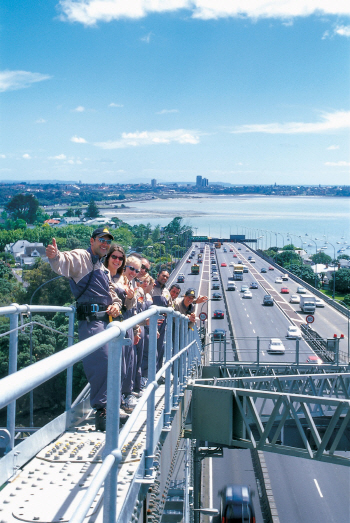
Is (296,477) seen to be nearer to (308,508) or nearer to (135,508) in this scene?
(308,508)

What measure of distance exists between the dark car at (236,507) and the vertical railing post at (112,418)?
18.0 metres

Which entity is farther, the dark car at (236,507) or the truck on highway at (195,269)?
the truck on highway at (195,269)

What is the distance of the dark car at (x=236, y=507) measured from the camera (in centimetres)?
1819

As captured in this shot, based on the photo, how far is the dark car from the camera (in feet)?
59.7

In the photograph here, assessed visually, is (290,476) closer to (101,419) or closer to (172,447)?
(172,447)

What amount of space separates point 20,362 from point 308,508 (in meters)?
16.1

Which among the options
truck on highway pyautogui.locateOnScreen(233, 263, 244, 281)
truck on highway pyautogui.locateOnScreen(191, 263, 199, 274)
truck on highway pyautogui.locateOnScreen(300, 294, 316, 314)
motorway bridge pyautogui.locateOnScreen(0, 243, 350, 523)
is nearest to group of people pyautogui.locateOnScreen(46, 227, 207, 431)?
motorway bridge pyautogui.locateOnScreen(0, 243, 350, 523)

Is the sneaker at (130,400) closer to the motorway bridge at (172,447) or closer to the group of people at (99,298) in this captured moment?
the group of people at (99,298)

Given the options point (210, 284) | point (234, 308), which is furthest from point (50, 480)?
point (210, 284)

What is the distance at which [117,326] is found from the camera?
6.40ft

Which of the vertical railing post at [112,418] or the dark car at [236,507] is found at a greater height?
the vertical railing post at [112,418]

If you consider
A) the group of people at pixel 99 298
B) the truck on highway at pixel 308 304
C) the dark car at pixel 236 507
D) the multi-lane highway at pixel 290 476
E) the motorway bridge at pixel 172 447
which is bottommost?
the multi-lane highway at pixel 290 476

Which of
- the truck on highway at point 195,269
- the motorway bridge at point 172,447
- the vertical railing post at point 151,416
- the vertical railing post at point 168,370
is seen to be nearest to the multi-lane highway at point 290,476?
the motorway bridge at point 172,447

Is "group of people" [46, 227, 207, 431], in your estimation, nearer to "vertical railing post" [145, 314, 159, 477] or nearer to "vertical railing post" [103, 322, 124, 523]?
"vertical railing post" [145, 314, 159, 477]
